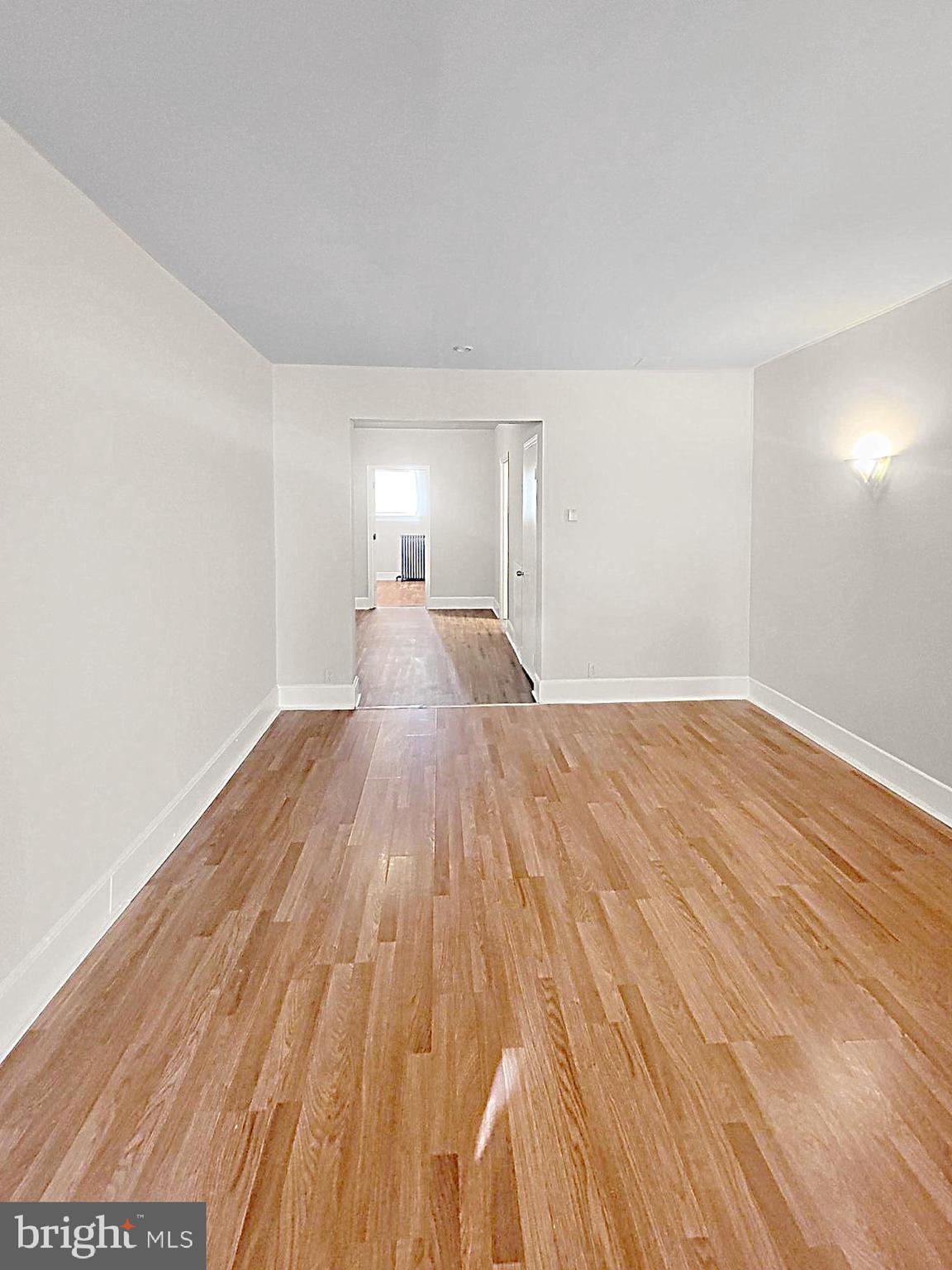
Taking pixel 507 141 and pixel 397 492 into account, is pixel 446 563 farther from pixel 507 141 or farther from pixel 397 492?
pixel 507 141

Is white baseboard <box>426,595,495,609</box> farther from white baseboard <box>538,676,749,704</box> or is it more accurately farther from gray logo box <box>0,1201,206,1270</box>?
gray logo box <box>0,1201,206,1270</box>

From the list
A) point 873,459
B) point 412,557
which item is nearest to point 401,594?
point 412,557

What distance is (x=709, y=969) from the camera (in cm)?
278

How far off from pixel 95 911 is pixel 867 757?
391 centimetres

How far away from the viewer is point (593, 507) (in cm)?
641

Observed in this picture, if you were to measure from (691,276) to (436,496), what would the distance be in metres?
8.74

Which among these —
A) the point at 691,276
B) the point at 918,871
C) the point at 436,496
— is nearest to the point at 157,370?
the point at 691,276

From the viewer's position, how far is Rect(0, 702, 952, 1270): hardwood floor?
180cm

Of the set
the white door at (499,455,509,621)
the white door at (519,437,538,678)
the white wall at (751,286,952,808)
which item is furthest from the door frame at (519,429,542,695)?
the white door at (499,455,509,621)

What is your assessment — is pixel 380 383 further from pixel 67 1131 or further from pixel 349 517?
pixel 67 1131

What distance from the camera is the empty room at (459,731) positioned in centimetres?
187

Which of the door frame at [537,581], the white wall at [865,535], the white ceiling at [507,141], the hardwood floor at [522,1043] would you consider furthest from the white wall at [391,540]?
the hardwood floor at [522,1043]

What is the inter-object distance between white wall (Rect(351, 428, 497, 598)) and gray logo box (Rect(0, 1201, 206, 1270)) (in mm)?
10809

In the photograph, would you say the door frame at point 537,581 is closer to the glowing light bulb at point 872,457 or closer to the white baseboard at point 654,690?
the white baseboard at point 654,690
